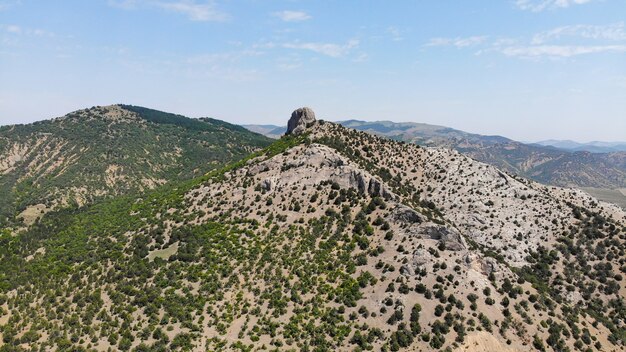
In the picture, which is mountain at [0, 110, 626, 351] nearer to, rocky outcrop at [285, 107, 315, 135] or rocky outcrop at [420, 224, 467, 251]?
rocky outcrop at [420, 224, 467, 251]

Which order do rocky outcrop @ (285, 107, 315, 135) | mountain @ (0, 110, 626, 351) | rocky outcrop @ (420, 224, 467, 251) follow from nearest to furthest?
mountain @ (0, 110, 626, 351)
rocky outcrop @ (420, 224, 467, 251)
rocky outcrop @ (285, 107, 315, 135)

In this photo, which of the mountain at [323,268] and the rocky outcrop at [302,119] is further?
the rocky outcrop at [302,119]

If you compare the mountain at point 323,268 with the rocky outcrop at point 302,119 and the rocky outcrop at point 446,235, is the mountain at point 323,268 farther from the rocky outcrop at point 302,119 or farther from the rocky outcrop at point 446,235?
the rocky outcrop at point 302,119

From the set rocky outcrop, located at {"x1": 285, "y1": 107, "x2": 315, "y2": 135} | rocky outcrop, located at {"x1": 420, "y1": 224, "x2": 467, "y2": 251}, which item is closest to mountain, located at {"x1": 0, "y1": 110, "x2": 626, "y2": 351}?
rocky outcrop, located at {"x1": 420, "y1": 224, "x2": 467, "y2": 251}

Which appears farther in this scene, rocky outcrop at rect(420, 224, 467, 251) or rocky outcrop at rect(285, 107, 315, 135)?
rocky outcrop at rect(285, 107, 315, 135)

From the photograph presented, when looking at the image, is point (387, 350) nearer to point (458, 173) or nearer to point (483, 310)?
point (483, 310)

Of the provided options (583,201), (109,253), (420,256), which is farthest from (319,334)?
(583,201)

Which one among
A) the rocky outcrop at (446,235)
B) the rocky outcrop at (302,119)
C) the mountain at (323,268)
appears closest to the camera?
the mountain at (323,268)

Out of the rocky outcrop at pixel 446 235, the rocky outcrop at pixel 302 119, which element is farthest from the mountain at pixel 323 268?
the rocky outcrop at pixel 302 119

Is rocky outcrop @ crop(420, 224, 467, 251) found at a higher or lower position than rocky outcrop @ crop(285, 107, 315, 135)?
lower
